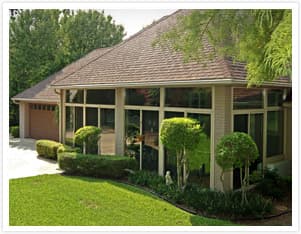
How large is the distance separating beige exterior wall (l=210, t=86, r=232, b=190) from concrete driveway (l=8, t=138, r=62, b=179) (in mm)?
5784

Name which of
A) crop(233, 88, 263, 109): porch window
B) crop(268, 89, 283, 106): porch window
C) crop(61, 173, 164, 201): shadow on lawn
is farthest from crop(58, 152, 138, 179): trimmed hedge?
crop(268, 89, 283, 106): porch window

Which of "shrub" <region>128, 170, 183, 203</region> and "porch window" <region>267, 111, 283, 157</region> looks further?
"porch window" <region>267, 111, 283, 157</region>

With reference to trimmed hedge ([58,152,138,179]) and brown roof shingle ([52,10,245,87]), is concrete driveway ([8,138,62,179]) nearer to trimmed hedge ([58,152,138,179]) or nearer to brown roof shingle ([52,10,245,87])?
trimmed hedge ([58,152,138,179])

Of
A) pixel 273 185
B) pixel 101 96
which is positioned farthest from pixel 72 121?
pixel 273 185

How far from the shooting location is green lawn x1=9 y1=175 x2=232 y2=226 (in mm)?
7492

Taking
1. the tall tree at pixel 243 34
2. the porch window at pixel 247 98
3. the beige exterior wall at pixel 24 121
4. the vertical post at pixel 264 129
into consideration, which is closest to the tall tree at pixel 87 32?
the beige exterior wall at pixel 24 121

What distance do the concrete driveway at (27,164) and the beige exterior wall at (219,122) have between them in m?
5.78

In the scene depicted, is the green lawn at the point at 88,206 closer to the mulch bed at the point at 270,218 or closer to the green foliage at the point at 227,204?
the mulch bed at the point at 270,218

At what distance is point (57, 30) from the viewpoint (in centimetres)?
3162

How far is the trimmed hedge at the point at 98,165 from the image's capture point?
1122 cm

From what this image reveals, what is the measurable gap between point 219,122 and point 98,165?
4.40m

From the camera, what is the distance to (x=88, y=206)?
845 cm

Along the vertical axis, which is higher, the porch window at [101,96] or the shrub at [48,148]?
the porch window at [101,96]

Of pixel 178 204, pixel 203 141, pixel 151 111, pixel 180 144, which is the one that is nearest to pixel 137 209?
pixel 178 204
